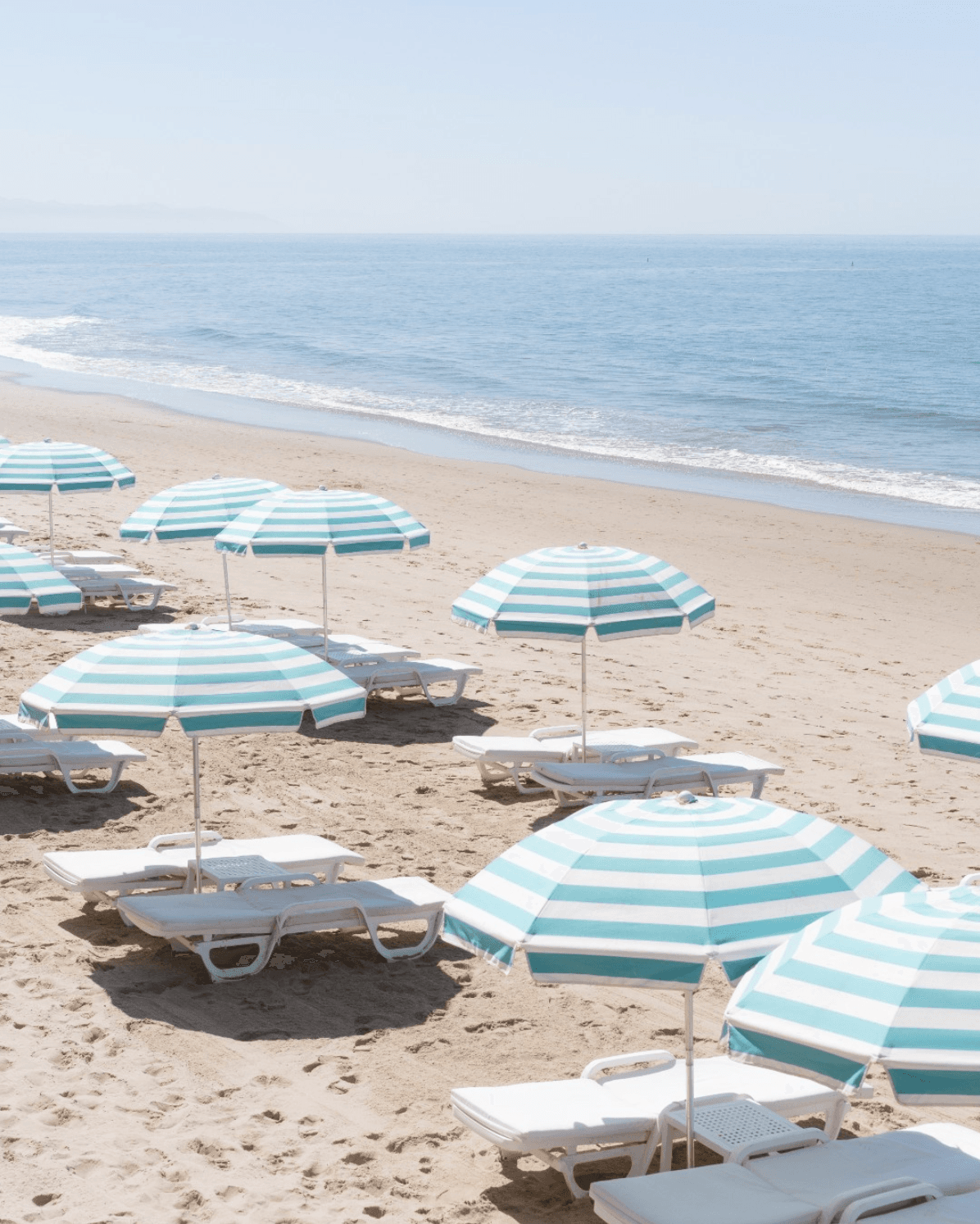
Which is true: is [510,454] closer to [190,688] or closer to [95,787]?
[95,787]

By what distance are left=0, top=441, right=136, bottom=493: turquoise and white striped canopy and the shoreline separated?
12.2 m

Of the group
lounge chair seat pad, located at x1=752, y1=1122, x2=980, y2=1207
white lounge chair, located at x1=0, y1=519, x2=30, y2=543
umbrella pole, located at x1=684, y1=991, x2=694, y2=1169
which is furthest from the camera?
white lounge chair, located at x1=0, y1=519, x2=30, y2=543

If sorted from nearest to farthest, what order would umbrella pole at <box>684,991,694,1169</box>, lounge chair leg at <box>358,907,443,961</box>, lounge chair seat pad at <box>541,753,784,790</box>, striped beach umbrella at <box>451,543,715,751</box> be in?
umbrella pole at <box>684,991,694,1169</box> → lounge chair leg at <box>358,907,443,961</box> → striped beach umbrella at <box>451,543,715,751</box> → lounge chair seat pad at <box>541,753,784,790</box>

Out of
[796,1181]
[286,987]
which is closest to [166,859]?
[286,987]

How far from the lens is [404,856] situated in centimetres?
870

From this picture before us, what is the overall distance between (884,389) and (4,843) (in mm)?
36440

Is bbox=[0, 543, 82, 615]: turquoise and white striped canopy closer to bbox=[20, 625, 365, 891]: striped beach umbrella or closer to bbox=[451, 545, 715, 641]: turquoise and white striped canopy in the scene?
bbox=[20, 625, 365, 891]: striped beach umbrella

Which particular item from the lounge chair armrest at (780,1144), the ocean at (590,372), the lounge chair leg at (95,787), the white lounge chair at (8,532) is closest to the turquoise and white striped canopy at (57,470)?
the white lounge chair at (8,532)

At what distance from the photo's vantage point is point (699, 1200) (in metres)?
4.53

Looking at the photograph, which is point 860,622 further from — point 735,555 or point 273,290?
point 273,290

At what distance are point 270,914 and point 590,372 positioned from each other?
1590 inches

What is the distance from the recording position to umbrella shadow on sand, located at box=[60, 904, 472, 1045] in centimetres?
656

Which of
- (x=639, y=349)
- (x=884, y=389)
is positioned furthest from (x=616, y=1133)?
(x=639, y=349)

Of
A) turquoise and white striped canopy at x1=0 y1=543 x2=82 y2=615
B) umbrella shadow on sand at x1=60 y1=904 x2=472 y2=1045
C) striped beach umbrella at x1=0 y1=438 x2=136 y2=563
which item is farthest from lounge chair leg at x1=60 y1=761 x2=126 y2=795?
→ striped beach umbrella at x1=0 y1=438 x2=136 y2=563
